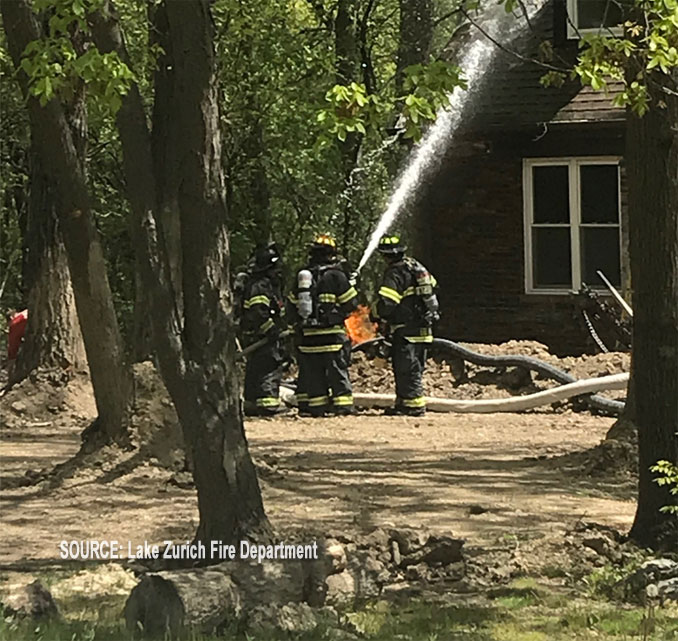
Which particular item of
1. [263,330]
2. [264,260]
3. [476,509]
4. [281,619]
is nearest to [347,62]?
[264,260]

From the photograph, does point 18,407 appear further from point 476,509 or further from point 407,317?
point 476,509

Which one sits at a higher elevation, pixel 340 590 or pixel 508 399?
pixel 508 399

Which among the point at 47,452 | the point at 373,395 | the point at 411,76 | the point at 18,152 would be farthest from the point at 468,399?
the point at 18,152

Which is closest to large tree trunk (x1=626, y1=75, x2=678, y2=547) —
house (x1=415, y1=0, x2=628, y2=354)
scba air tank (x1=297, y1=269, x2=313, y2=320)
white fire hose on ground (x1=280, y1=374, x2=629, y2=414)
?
white fire hose on ground (x1=280, y1=374, x2=629, y2=414)

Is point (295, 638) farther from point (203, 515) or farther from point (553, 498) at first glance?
point (553, 498)

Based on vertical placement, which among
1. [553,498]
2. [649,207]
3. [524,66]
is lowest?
[553,498]

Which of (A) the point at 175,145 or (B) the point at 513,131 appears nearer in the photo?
(A) the point at 175,145

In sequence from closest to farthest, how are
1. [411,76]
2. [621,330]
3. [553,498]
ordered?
[411,76] < [553,498] < [621,330]

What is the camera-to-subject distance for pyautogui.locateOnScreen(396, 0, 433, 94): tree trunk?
2192cm

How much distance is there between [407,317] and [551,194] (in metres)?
5.25

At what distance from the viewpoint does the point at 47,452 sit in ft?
41.9

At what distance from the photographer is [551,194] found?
2030 centimetres

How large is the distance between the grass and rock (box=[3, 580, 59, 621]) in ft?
0.39

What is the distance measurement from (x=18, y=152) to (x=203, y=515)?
2152 cm
